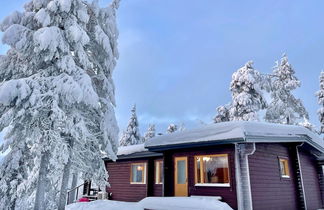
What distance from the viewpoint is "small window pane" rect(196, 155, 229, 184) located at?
376 inches

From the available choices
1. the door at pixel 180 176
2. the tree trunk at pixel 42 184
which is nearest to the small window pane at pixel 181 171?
the door at pixel 180 176

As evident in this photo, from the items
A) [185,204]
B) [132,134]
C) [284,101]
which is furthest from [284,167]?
[132,134]

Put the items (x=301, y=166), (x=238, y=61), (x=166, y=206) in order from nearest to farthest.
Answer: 1. (x=166, y=206)
2. (x=301, y=166)
3. (x=238, y=61)

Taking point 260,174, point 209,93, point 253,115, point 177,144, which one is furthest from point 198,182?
point 209,93

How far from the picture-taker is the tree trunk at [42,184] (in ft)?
26.2

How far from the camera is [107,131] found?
985 cm

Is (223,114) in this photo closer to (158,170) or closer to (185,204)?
(158,170)

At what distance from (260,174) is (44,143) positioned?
7.97 meters

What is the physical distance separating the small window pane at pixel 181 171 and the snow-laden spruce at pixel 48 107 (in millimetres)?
3108

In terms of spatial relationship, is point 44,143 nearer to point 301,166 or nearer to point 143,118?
point 301,166

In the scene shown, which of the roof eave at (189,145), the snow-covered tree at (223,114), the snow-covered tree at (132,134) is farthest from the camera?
the snow-covered tree at (132,134)

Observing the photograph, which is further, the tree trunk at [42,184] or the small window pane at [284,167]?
the small window pane at [284,167]

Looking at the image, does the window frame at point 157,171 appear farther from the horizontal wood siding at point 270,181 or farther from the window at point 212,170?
the horizontal wood siding at point 270,181

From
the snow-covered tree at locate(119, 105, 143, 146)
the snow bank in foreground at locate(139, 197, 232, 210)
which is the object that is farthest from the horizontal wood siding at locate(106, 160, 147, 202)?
the snow-covered tree at locate(119, 105, 143, 146)
